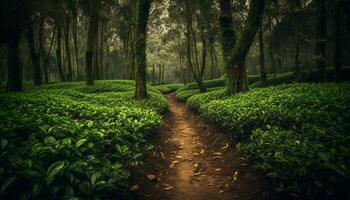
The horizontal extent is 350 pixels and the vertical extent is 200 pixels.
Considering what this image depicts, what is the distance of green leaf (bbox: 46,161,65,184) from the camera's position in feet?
9.68

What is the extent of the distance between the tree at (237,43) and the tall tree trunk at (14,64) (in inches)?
455

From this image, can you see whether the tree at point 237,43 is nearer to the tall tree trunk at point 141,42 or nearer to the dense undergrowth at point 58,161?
the tall tree trunk at point 141,42

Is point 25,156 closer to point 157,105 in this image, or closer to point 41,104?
point 41,104

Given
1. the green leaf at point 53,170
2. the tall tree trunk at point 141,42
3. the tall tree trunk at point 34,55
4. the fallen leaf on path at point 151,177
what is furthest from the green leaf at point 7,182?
the tall tree trunk at point 34,55

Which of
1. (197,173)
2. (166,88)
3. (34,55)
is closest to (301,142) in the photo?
(197,173)

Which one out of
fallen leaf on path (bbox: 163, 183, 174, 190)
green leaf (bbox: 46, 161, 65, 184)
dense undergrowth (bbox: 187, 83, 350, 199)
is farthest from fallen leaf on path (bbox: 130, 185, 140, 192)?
dense undergrowth (bbox: 187, 83, 350, 199)

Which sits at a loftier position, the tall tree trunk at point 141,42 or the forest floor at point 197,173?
the tall tree trunk at point 141,42

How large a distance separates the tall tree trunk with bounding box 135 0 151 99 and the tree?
414cm

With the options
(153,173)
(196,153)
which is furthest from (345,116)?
(153,173)

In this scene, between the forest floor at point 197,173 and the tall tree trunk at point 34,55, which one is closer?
the forest floor at point 197,173

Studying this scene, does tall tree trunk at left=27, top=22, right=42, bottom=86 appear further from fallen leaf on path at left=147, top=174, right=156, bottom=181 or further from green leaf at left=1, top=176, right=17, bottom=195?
green leaf at left=1, top=176, right=17, bottom=195

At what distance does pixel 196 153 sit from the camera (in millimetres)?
7328

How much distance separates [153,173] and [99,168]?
6.50 feet

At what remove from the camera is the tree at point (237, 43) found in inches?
415
